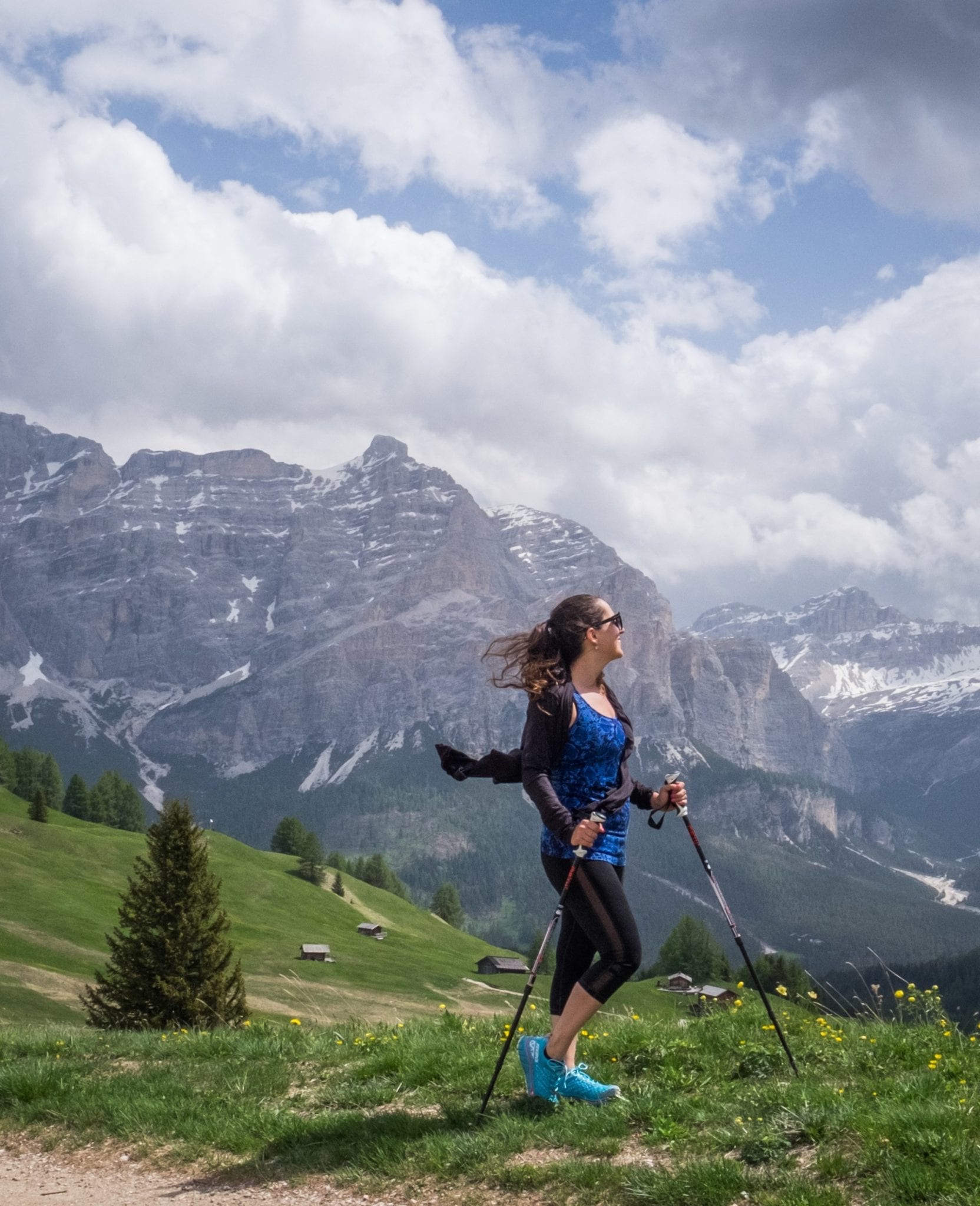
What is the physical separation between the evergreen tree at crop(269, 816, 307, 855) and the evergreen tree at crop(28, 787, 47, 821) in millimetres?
45083

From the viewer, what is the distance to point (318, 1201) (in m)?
7.88

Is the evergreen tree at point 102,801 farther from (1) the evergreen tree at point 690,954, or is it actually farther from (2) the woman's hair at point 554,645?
A: (2) the woman's hair at point 554,645

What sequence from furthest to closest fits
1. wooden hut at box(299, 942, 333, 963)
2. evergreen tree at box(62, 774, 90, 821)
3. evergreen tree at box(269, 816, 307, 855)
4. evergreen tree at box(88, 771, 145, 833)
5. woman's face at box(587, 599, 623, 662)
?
evergreen tree at box(269, 816, 307, 855), evergreen tree at box(88, 771, 145, 833), evergreen tree at box(62, 774, 90, 821), wooden hut at box(299, 942, 333, 963), woman's face at box(587, 599, 623, 662)

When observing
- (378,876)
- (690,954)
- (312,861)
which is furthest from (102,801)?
(690,954)

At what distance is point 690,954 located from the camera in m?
122

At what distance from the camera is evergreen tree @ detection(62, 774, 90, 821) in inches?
5896

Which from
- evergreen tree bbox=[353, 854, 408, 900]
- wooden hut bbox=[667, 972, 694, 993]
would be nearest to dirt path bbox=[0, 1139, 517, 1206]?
wooden hut bbox=[667, 972, 694, 993]

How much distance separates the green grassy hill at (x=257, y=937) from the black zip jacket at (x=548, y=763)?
46.6 m

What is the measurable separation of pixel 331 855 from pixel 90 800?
43479mm

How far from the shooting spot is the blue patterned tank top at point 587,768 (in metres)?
9.52

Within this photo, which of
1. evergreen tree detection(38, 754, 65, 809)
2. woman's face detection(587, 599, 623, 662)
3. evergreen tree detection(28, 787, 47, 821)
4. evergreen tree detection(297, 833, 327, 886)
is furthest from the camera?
evergreen tree detection(38, 754, 65, 809)

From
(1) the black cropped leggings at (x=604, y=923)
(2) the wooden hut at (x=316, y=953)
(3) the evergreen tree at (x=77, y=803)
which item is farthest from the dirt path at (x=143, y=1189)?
(3) the evergreen tree at (x=77, y=803)

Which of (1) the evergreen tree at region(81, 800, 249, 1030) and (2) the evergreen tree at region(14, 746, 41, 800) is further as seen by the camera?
(2) the evergreen tree at region(14, 746, 41, 800)

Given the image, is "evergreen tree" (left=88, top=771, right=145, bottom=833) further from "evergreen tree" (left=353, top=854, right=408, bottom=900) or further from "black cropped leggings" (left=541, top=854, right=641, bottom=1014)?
"black cropped leggings" (left=541, top=854, right=641, bottom=1014)
